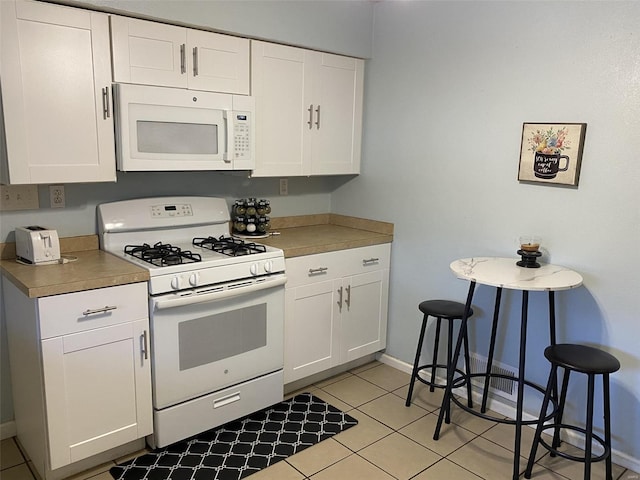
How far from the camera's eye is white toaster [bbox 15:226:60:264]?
235cm

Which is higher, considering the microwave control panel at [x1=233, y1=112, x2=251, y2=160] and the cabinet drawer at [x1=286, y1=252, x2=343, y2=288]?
the microwave control panel at [x1=233, y1=112, x2=251, y2=160]

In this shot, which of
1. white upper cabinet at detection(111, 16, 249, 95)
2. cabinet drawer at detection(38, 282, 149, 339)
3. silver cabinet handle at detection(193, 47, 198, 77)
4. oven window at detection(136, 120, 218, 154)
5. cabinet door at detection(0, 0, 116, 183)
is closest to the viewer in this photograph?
cabinet drawer at detection(38, 282, 149, 339)

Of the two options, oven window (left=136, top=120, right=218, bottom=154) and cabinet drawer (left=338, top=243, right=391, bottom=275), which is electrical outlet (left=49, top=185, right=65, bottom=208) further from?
cabinet drawer (left=338, top=243, right=391, bottom=275)

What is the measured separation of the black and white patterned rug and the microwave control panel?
1474 millimetres

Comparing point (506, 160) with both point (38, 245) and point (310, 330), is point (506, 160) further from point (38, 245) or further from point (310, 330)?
point (38, 245)

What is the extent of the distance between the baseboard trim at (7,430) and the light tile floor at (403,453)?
0.04 metres

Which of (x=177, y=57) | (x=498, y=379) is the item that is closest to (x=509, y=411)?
(x=498, y=379)

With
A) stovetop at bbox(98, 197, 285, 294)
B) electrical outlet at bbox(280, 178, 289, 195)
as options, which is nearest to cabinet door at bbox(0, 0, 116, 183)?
stovetop at bbox(98, 197, 285, 294)

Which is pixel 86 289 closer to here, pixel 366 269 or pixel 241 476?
pixel 241 476

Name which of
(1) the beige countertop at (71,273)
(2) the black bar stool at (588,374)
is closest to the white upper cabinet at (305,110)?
(1) the beige countertop at (71,273)

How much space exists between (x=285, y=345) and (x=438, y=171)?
1.40 m

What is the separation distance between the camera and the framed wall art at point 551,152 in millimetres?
2521

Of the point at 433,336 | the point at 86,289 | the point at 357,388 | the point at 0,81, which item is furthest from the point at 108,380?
the point at 433,336

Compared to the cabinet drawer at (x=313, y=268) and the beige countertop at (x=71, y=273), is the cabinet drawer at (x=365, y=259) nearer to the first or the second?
the cabinet drawer at (x=313, y=268)
